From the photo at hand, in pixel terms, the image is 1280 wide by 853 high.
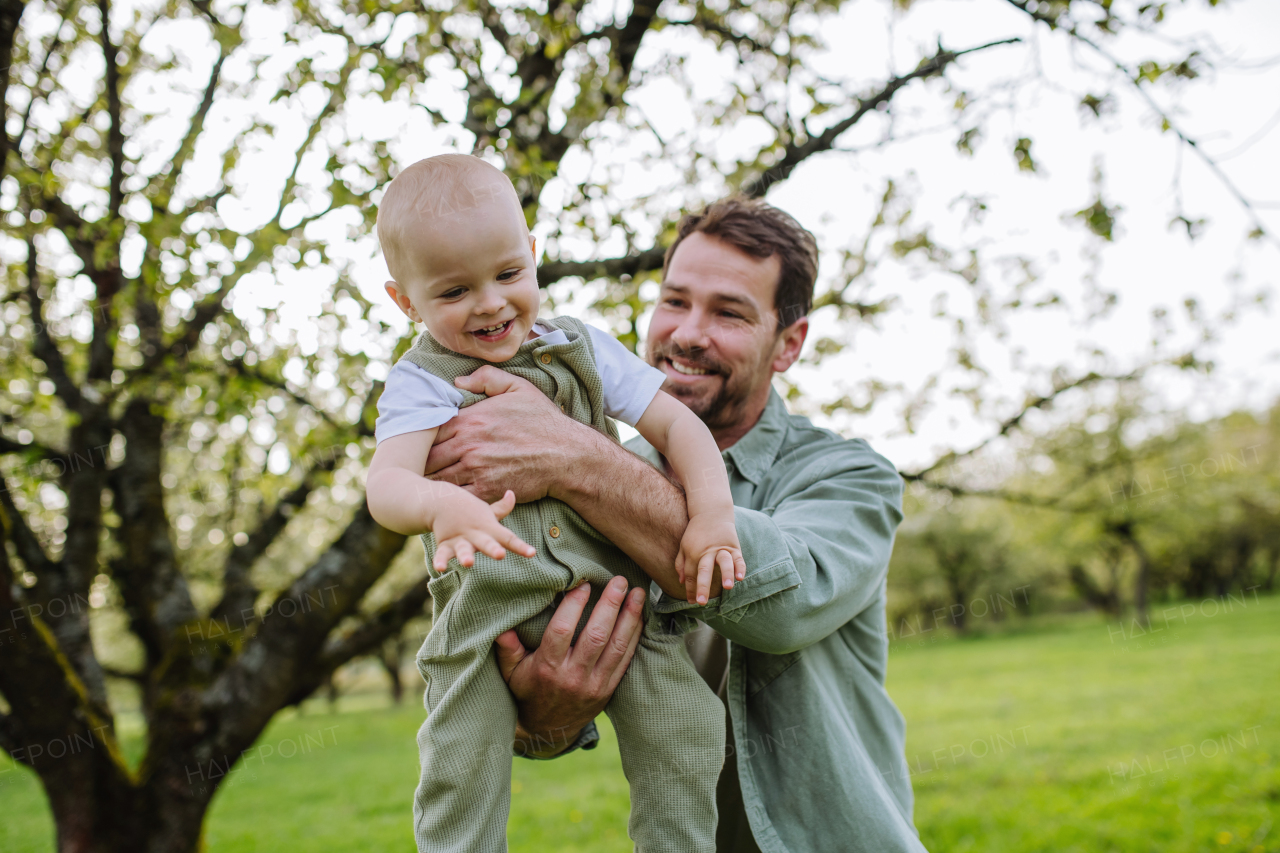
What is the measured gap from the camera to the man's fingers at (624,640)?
1.99 m

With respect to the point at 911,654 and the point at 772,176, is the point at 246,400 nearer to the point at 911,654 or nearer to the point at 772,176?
the point at 772,176

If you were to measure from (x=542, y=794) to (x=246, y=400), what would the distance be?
28.1ft

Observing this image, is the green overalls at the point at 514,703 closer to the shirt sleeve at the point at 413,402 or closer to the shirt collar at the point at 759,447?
the shirt sleeve at the point at 413,402

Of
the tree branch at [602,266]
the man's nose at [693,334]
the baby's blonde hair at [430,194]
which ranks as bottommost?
the man's nose at [693,334]

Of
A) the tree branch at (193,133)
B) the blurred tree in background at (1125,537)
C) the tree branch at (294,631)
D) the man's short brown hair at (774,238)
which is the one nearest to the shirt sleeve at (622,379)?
the man's short brown hair at (774,238)

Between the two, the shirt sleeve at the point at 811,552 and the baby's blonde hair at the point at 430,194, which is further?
the shirt sleeve at the point at 811,552

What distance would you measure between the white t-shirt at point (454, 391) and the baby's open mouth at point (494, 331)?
12cm

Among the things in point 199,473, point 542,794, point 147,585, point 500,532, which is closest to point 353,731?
point 542,794

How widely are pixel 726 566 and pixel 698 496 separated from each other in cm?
20

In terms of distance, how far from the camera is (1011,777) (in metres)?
10.4

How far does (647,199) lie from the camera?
18.6ft

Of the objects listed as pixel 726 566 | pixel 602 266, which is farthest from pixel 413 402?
pixel 602 266

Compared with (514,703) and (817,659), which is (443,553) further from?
(817,659)

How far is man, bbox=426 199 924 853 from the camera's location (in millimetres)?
1965
